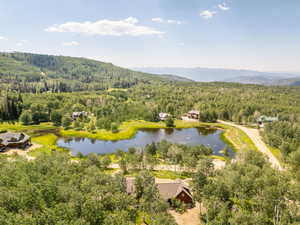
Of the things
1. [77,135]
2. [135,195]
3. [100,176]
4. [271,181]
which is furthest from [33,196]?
[77,135]

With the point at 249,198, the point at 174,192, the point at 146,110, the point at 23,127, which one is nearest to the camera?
the point at 249,198

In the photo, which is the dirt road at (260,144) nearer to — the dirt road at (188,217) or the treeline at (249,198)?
the treeline at (249,198)

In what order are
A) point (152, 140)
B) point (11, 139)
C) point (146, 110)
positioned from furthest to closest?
point (146, 110) → point (152, 140) → point (11, 139)

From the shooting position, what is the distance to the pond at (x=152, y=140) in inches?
2849

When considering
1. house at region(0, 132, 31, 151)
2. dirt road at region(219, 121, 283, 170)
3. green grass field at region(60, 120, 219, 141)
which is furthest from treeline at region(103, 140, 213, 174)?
green grass field at region(60, 120, 219, 141)

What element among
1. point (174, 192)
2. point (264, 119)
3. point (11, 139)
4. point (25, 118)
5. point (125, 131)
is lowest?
point (125, 131)

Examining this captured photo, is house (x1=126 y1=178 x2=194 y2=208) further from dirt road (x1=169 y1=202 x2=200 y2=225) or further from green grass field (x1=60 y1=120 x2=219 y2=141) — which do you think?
green grass field (x1=60 y1=120 x2=219 y2=141)

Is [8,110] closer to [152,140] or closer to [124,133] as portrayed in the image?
[124,133]

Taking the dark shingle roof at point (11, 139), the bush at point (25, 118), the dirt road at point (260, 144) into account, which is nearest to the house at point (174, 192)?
the dirt road at point (260, 144)

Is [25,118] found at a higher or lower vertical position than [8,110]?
lower

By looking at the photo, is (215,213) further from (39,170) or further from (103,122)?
(103,122)

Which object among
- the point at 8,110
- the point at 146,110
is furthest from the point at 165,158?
the point at 8,110

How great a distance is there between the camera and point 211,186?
1213 inches

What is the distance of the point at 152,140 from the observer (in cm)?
8356
